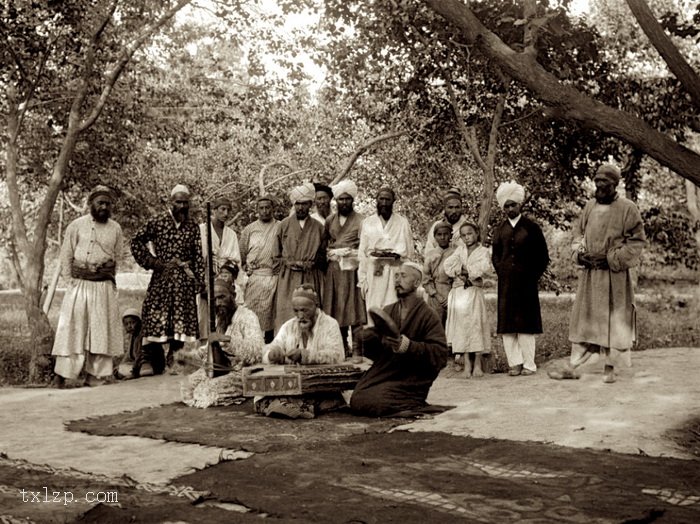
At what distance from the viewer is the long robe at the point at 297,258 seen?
373 inches

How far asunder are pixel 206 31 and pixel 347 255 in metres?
5.05

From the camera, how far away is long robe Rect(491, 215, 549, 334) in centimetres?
899

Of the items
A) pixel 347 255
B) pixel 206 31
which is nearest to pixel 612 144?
pixel 347 255

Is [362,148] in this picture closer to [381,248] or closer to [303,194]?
[303,194]

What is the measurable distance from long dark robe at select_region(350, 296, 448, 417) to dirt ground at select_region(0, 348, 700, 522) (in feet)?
0.78

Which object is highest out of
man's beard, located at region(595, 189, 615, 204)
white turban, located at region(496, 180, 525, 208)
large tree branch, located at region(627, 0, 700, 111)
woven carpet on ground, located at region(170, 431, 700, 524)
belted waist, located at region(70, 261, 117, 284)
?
large tree branch, located at region(627, 0, 700, 111)

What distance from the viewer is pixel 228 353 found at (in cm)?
780

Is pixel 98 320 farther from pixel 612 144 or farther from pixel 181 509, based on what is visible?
pixel 612 144

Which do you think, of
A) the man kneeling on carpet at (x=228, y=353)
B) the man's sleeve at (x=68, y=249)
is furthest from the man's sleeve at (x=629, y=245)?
the man's sleeve at (x=68, y=249)

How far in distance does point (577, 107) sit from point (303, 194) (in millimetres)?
5130

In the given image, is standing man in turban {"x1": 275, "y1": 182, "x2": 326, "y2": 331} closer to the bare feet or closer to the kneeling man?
the kneeling man

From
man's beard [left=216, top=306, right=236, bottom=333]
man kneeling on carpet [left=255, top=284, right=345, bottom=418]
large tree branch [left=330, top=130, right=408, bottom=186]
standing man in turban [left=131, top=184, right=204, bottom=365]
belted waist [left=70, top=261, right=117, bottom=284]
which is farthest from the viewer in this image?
large tree branch [left=330, top=130, right=408, bottom=186]

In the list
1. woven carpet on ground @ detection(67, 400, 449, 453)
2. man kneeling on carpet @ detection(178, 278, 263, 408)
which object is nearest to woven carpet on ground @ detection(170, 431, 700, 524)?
woven carpet on ground @ detection(67, 400, 449, 453)

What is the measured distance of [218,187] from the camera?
16125 mm
